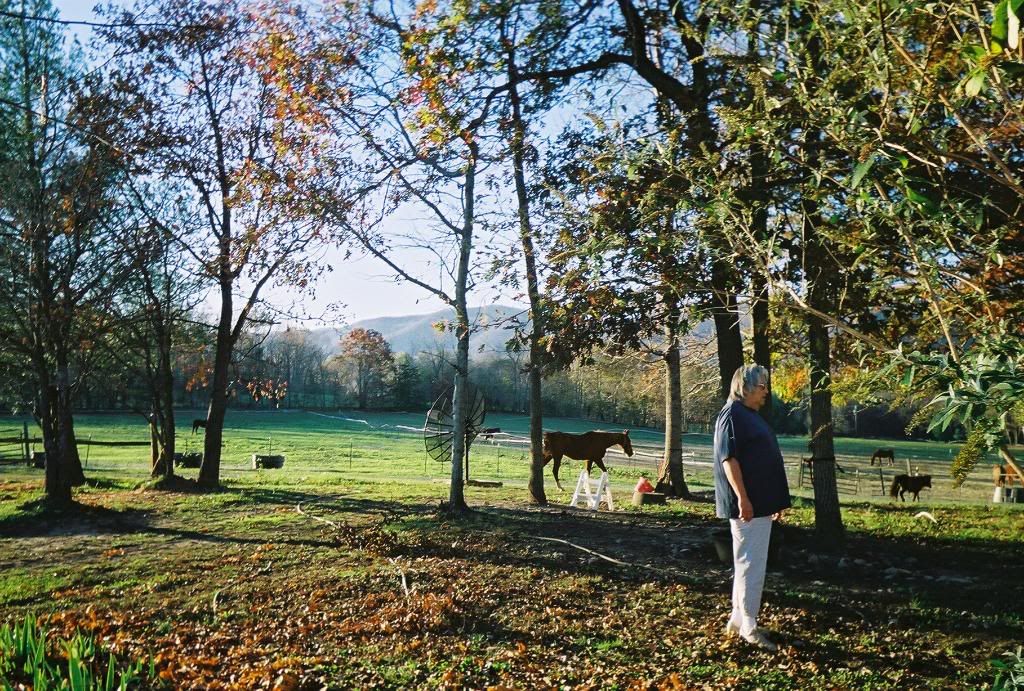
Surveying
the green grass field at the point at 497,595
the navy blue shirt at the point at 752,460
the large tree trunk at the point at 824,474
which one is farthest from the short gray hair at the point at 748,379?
the large tree trunk at the point at 824,474

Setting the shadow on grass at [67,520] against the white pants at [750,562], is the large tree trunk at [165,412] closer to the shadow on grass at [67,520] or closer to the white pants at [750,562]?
the shadow on grass at [67,520]

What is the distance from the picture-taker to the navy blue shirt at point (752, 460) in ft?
17.0

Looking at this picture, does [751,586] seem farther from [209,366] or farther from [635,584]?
[209,366]

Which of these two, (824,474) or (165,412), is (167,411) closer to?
(165,412)

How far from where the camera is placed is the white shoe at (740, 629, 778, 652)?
516 cm

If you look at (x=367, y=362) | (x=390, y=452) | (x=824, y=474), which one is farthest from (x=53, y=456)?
(x=367, y=362)

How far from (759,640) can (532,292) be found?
5901 mm

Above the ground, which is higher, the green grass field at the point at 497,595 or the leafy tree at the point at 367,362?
the leafy tree at the point at 367,362

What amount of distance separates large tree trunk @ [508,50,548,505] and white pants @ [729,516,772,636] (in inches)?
138

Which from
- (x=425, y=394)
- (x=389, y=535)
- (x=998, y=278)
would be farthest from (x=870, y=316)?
(x=425, y=394)

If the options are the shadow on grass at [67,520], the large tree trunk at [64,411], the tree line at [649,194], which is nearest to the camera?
the tree line at [649,194]

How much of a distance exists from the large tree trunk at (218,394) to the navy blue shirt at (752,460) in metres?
14.8

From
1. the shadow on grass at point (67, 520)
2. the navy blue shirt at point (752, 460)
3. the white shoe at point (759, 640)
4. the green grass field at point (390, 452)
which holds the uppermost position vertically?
the navy blue shirt at point (752, 460)

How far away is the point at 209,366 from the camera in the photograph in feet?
63.4
